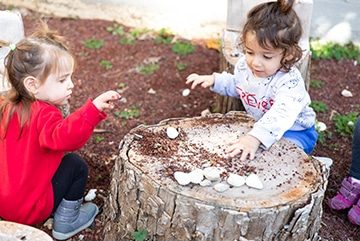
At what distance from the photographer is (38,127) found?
8.93 ft

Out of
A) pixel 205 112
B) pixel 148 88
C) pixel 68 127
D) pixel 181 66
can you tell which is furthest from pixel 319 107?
pixel 68 127

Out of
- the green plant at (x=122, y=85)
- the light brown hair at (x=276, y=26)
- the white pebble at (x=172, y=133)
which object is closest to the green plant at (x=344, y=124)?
the light brown hair at (x=276, y=26)

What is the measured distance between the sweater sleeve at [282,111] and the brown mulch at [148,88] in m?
0.69

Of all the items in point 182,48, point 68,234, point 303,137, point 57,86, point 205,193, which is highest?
point 57,86

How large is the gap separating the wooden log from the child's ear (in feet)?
2.18

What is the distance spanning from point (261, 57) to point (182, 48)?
2115 millimetres

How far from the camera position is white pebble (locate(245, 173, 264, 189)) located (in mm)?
2445

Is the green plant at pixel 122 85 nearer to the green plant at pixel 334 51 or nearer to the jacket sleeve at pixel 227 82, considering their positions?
the jacket sleeve at pixel 227 82

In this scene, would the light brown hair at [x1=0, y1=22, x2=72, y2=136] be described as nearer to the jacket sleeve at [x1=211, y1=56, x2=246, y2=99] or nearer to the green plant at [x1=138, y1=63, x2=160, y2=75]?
the jacket sleeve at [x1=211, y1=56, x2=246, y2=99]

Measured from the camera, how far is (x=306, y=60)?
11.8ft

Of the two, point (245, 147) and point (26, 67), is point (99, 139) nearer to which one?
point (26, 67)

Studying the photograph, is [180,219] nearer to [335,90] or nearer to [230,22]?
[230,22]

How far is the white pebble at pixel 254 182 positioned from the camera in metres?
2.45

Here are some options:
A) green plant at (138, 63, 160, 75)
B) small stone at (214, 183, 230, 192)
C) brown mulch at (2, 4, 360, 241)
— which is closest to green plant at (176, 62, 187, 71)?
brown mulch at (2, 4, 360, 241)
